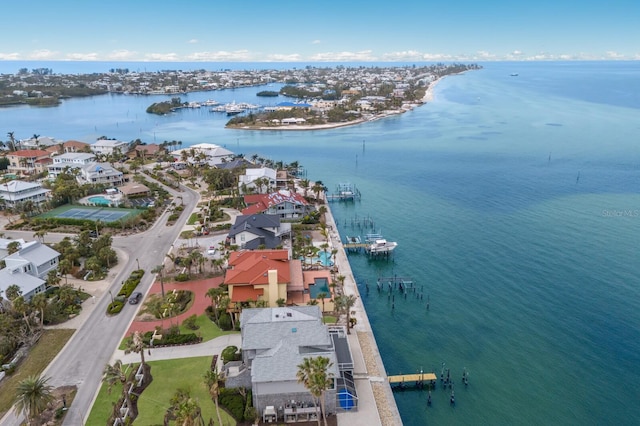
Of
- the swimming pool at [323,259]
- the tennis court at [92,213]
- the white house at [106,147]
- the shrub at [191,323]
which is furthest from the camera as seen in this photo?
the white house at [106,147]

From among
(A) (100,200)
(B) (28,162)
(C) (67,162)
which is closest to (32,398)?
(A) (100,200)

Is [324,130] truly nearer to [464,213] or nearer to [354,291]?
[464,213]

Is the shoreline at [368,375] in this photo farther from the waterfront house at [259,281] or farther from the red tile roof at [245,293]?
the red tile roof at [245,293]

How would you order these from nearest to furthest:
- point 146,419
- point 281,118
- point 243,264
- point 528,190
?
1. point 146,419
2. point 243,264
3. point 528,190
4. point 281,118

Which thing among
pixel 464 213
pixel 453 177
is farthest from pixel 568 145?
pixel 464 213

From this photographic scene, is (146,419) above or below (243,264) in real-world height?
below

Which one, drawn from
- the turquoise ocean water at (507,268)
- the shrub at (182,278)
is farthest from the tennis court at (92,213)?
the turquoise ocean water at (507,268)

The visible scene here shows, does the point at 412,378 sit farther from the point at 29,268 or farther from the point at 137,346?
the point at 29,268

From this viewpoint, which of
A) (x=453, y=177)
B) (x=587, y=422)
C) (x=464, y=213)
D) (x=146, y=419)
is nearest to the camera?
(x=146, y=419)
